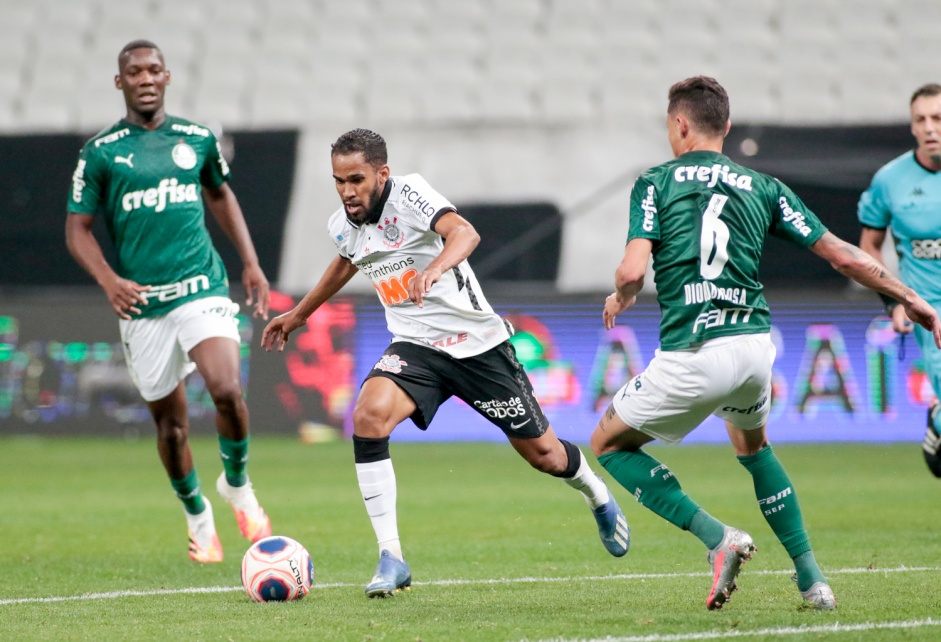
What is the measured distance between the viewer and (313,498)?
33.4ft

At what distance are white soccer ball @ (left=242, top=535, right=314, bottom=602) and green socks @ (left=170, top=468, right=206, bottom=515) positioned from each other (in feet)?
5.40

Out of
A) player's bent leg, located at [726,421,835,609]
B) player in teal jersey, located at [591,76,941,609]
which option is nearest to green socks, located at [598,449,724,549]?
player in teal jersey, located at [591,76,941,609]

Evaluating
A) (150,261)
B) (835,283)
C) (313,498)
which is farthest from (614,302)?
(835,283)

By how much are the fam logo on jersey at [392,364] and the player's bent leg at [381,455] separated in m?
0.06

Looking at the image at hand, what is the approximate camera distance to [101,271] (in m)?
6.73

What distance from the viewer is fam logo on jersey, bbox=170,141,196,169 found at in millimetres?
7047

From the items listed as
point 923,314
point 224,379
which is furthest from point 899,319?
point 224,379

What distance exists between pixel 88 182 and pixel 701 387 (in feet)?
12.1

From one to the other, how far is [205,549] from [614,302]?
3.18 meters

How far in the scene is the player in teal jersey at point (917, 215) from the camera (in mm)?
7027

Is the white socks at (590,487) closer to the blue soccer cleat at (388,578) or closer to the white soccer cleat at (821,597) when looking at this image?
the blue soccer cleat at (388,578)

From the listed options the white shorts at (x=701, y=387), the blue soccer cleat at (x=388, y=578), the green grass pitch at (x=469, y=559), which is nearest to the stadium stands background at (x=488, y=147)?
the green grass pitch at (x=469, y=559)

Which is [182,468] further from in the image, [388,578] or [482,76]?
[482,76]

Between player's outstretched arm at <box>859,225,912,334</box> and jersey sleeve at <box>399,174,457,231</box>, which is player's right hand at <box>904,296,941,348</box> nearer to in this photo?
jersey sleeve at <box>399,174,457,231</box>
